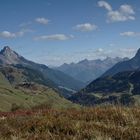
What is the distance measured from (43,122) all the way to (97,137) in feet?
7.84

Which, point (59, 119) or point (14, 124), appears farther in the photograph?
point (14, 124)

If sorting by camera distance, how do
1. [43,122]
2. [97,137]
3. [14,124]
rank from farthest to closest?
[14,124] → [43,122] → [97,137]

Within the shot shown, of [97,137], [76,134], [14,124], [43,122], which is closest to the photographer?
[97,137]

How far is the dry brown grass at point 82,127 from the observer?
7.46m

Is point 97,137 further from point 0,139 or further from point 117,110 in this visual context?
point 117,110

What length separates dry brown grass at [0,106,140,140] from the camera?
7.46m

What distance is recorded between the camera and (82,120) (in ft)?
30.7

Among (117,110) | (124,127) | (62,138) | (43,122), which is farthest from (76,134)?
Answer: (117,110)

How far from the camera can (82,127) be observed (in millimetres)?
8336

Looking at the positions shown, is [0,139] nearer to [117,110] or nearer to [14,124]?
[14,124]

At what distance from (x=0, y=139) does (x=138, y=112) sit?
373 centimetres

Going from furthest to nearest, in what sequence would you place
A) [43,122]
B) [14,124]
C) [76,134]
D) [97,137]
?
[14,124], [43,122], [76,134], [97,137]

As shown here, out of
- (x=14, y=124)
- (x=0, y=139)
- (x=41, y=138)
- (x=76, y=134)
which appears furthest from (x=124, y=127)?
(x=14, y=124)

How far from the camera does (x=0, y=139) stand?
7492 mm
